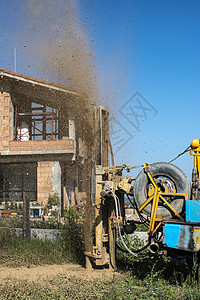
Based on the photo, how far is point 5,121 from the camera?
18984 millimetres

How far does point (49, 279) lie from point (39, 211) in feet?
35.3

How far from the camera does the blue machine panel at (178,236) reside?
5.67 metres

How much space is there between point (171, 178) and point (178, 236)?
1.09 m

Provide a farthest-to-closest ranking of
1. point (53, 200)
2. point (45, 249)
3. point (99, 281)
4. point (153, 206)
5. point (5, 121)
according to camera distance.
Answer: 1. point (5, 121)
2. point (53, 200)
3. point (45, 249)
4. point (153, 206)
5. point (99, 281)

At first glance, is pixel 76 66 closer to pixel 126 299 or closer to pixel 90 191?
pixel 90 191

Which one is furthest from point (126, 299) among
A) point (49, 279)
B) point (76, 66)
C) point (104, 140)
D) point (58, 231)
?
point (76, 66)

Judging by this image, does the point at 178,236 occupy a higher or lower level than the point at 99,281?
higher

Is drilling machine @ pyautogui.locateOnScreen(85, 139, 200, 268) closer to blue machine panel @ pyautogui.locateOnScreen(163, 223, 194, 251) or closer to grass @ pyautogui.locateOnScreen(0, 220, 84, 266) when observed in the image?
blue machine panel @ pyautogui.locateOnScreen(163, 223, 194, 251)

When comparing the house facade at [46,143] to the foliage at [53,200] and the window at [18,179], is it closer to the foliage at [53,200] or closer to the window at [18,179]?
the foliage at [53,200]

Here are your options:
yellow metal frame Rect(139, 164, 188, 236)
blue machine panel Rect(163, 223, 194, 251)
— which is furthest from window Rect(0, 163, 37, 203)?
blue machine panel Rect(163, 223, 194, 251)

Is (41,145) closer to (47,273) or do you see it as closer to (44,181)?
(44,181)

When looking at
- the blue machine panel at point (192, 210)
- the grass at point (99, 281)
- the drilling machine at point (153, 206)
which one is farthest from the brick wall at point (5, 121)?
the blue machine panel at point (192, 210)

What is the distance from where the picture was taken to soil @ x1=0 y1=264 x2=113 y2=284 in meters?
6.75

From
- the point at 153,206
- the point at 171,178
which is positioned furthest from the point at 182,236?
the point at 171,178
